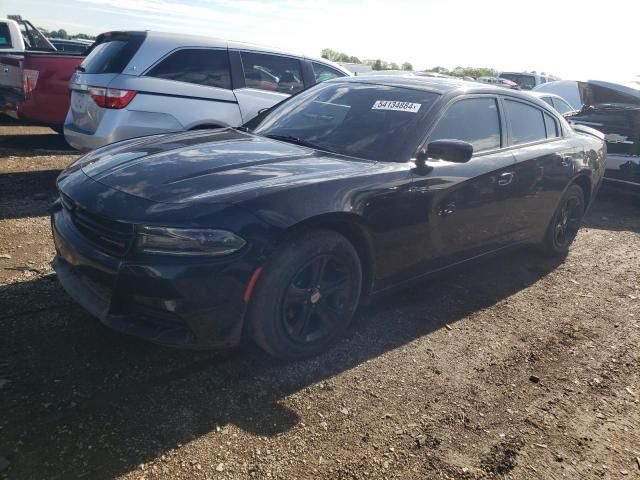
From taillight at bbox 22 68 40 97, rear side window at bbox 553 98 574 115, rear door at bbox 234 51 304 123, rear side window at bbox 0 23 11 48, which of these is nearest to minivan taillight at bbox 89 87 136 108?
rear door at bbox 234 51 304 123

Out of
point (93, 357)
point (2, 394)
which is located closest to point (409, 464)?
point (93, 357)

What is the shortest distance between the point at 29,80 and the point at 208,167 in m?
6.36

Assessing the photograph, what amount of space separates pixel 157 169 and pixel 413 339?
75.2 inches

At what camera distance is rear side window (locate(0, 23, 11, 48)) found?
1087 centimetres

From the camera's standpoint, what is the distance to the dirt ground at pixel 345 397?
2350 millimetres

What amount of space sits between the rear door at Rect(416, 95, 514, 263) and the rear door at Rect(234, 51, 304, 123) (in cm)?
323

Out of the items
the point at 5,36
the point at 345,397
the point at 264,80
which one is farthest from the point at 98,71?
the point at 5,36

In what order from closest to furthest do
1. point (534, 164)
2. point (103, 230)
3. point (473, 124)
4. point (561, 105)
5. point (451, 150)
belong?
1. point (103, 230)
2. point (451, 150)
3. point (473, 124)
4. point (534, 164)
5. point (561, 105)

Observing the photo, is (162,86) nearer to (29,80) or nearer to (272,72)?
(272,72)

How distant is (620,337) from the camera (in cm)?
389

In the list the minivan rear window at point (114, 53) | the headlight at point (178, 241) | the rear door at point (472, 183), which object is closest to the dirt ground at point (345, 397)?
the rear door at point (472, 183)

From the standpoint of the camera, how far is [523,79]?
18.8 m

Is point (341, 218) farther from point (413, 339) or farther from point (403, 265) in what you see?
point (413, 339)

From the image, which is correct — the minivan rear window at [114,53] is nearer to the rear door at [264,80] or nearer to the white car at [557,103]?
the rear door at [264,80]
